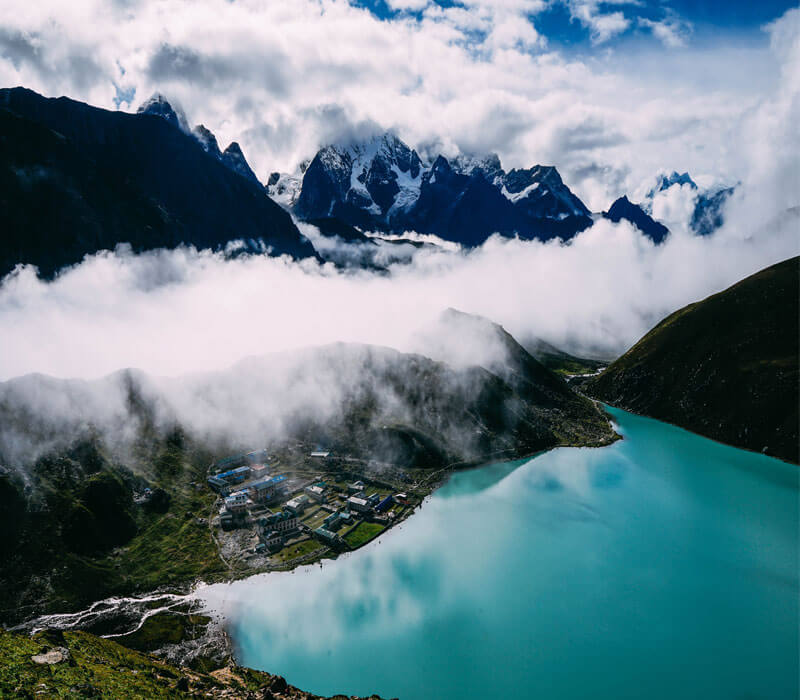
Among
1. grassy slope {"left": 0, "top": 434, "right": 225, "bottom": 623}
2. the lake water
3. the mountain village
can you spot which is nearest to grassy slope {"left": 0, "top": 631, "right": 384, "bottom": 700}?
the lake water

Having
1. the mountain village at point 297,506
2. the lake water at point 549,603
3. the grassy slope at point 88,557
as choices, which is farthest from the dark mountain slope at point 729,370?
the grassy slope at point 88,557

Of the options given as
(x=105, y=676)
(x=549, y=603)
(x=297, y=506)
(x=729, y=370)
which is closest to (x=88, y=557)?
(x=297, y=506)

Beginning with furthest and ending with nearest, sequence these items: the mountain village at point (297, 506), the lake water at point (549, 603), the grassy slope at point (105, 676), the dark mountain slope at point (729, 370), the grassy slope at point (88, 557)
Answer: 1. the dark mountain slope at point (729, 370)
2. the mountain village at point (297, 506)
3. the grassy slope at point (88, 557)
4. the lake water at point (549, 603)
5. the grassy slope at point (105, 676)

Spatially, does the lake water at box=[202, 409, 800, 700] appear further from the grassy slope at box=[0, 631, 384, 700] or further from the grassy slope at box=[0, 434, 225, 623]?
the grassy slope at box=[0, 434, 225, 623]

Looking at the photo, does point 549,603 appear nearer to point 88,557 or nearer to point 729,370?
point 88,557

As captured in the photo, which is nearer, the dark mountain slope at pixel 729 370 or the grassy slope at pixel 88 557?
the grassy slope at pixel 88 557

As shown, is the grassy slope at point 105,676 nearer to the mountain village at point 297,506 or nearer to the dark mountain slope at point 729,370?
the mountain village at point 297,506

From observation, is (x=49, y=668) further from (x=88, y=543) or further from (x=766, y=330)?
(x=766, y=330)
